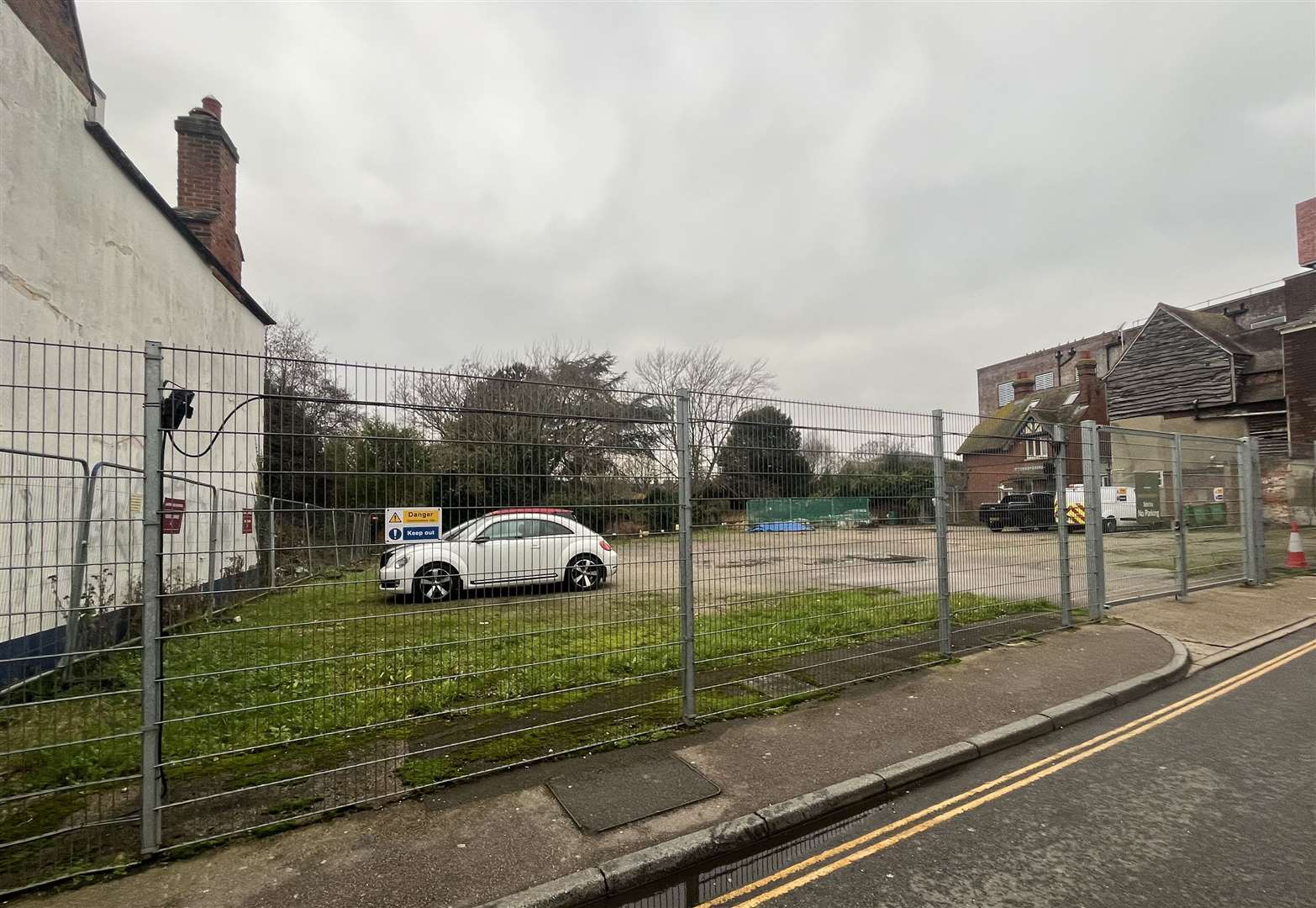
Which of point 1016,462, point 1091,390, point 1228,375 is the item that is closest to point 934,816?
point 1016,462

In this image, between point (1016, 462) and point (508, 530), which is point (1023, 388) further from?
point (508, 530)

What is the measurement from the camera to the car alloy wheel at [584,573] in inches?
170

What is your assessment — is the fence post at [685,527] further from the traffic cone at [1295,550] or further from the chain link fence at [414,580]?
the traffic cone at [1295,550]

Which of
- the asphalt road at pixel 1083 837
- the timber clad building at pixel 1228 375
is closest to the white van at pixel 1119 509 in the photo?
the asphalt road at pixel 1083 837

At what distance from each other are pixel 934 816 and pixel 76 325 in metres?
9.40

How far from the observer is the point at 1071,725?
5.15 meters

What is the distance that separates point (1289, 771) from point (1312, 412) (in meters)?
27.8

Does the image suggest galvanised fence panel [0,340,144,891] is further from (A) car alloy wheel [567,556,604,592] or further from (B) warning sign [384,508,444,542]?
(A) car alloy wheel [567,556,604,592]

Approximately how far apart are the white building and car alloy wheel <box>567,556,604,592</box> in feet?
6.27

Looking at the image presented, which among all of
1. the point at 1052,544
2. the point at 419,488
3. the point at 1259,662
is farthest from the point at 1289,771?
the point at 419,488

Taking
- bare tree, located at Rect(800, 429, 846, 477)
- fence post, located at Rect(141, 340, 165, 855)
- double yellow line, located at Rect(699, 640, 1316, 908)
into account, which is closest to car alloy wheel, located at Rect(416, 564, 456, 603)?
fence post, located at Rect(141, 340, 165, 855)

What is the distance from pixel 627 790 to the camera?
12.8ft

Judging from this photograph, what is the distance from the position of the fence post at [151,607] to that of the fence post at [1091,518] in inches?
381

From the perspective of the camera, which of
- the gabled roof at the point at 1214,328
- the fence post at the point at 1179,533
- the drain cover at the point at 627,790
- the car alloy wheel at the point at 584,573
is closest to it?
the drain cover at the point at 627,790
